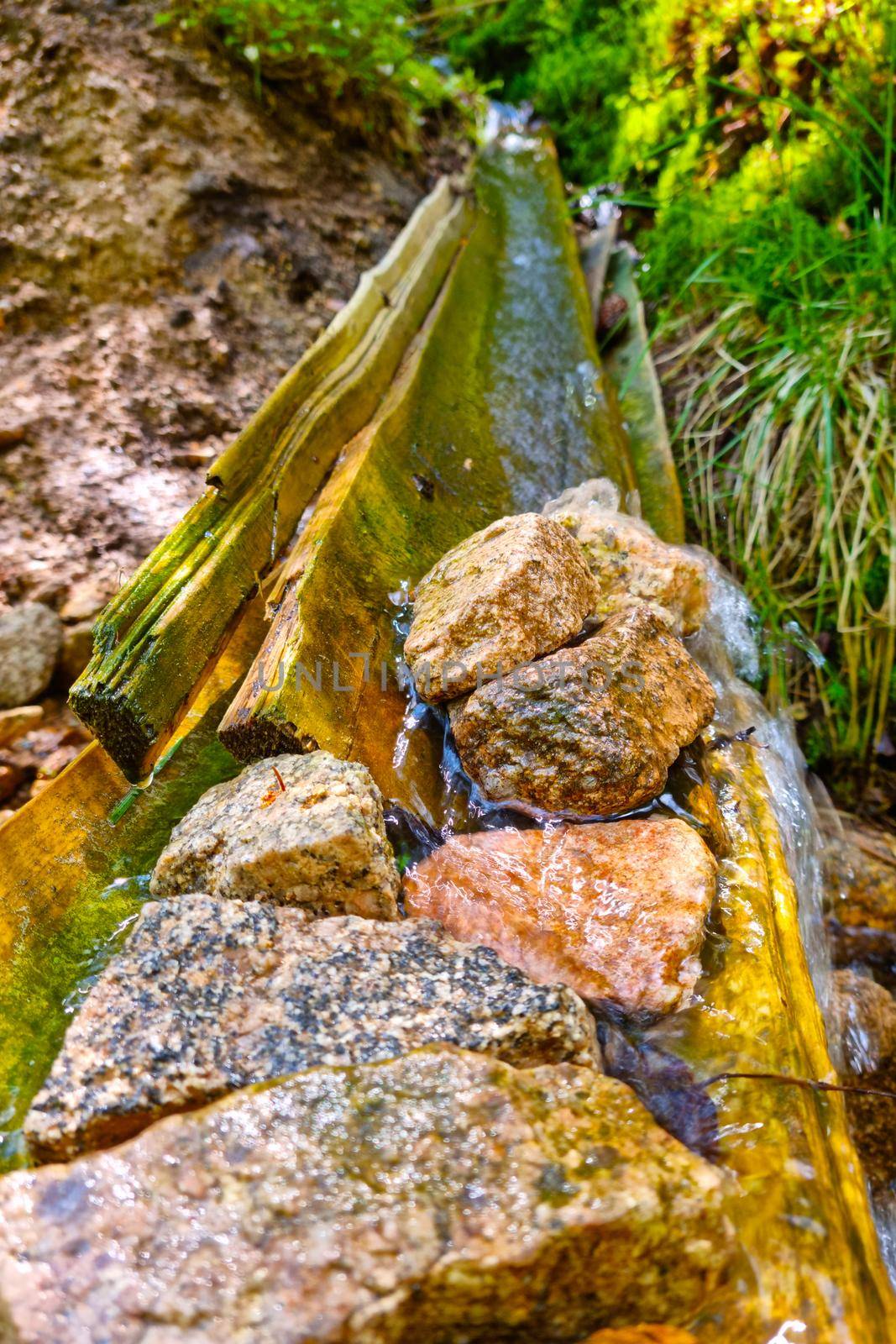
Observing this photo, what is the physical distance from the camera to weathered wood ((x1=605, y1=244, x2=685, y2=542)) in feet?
9.91

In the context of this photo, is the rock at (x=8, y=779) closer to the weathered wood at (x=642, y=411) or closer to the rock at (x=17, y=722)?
the rock at (x=17, y=722)

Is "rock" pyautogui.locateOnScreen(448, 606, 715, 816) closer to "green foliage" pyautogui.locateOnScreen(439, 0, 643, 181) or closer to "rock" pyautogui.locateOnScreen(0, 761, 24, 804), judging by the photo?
"rock" pyautogui.locateOnScreen(0, 761, 24, 804)

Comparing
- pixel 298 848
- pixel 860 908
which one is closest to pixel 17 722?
pixel 298 848

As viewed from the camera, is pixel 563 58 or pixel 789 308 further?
pixel 563 58

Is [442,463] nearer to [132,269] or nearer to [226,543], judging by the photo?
[226,543]

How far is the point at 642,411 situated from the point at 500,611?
199 centimetres

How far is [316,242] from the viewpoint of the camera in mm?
3809

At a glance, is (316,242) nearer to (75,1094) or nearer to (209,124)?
(209,124)

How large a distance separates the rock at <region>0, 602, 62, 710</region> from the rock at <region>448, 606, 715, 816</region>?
4.43ft

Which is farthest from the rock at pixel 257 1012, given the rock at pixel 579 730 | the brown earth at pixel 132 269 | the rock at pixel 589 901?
the brown earth at pixel 132 269

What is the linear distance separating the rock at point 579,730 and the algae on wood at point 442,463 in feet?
0.81

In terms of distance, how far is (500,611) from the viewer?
1.85 metres

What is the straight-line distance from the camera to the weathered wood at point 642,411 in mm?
3020

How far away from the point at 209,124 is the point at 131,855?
3.56m
